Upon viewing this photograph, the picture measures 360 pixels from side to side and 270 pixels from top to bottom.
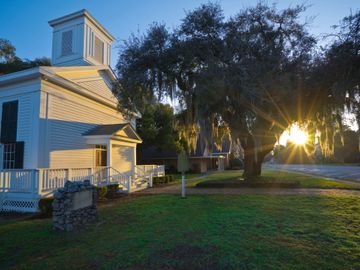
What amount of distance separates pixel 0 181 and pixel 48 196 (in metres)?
1.99

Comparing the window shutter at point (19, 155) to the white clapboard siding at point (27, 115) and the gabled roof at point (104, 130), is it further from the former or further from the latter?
the gabled roof at point (104, 130)

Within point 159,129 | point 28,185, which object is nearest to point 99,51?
point 159,129

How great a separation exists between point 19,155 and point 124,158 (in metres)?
6.05

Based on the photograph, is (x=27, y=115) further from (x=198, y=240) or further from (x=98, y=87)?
(x=198, y=240)

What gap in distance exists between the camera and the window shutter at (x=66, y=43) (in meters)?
14.6

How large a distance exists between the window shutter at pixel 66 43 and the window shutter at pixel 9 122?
554cm

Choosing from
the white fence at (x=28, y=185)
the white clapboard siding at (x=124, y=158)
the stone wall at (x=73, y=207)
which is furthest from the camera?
the white clapboard siding at (x=124, y=158)

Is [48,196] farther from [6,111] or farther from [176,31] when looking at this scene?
[176,31]

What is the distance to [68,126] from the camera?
1135 centimetres

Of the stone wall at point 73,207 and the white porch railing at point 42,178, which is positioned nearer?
the stone wall at point 73,207

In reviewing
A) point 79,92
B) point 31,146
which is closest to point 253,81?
point 79,92

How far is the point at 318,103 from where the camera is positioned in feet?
34.8

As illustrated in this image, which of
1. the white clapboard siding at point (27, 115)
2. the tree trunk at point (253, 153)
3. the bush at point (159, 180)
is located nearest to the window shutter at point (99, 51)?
the white clapboard siding at point (27, 115)

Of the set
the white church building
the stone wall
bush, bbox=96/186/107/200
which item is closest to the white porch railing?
the white church building
